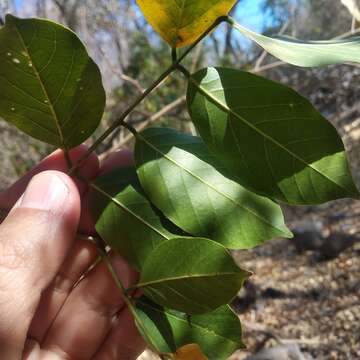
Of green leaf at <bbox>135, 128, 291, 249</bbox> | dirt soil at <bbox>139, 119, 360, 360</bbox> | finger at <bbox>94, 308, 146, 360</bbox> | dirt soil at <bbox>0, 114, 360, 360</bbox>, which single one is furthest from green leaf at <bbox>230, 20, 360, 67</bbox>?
dirt soil at <bbox>139, 119, 360, 360</bbox>

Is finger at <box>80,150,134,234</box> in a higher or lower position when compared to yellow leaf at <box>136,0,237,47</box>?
lower

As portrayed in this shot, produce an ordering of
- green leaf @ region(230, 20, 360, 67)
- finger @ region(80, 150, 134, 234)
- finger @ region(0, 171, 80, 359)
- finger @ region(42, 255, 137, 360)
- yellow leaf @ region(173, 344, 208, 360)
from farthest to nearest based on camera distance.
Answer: finger @ region(42, 255, 137, 360), finger @ region(80, 150, 134, 234), finger @ region(0, 171, 80, 359), yellow leaf @ region(173, 344, 208, 360), green leaf @ region(230, 20, 360, 67)

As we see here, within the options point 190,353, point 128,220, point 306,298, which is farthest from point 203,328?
point 306,298

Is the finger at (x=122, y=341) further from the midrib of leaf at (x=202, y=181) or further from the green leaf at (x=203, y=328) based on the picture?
the midrib of leaf at (x=202, y=181)

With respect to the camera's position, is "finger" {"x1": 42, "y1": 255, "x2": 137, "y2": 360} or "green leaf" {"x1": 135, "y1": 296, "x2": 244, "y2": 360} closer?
"green leaf" {"x1": 135, "y1": 296, "x2": 244, "y2": 360}

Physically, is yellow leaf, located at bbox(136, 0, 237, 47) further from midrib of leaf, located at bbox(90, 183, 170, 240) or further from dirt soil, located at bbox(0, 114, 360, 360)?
dirt soil, located at bbox(0, 114, 360, 360)

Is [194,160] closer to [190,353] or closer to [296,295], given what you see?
[190,353]

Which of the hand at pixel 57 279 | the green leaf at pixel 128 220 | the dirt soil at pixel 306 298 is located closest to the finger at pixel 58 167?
the hand at pixel 57 279
